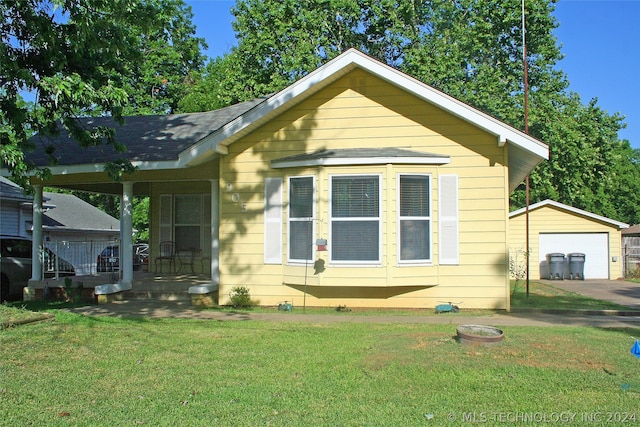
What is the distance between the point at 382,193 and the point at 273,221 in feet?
8.07

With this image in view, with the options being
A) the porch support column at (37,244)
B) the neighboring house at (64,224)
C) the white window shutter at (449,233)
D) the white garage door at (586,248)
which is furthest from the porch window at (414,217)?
the white garage door at (586,248)

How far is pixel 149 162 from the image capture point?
1198 centimetres

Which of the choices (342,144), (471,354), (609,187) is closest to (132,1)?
(342,144)

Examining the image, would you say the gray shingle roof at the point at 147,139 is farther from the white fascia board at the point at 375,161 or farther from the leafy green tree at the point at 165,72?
the leafy green tree at the point at 165,72

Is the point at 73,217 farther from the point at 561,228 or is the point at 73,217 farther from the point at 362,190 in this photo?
the point at 561,228

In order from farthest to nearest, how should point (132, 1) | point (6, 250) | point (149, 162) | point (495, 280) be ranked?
1. point (6, 250)
2. point (149, 162)
3. point (495, 280)
4. point (132, 1)

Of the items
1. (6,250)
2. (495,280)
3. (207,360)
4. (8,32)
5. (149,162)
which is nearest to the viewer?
(207,360)

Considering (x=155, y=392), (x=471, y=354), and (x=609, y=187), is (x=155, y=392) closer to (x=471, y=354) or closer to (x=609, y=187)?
(x=471, y=354)

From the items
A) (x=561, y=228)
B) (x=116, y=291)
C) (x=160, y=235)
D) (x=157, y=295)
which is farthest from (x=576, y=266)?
(x=116, y=291)

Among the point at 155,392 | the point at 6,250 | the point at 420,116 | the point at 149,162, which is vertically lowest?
the point at 155,392

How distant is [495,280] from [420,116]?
3631mm

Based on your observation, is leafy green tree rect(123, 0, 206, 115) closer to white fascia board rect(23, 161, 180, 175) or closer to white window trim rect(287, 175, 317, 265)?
white fascia board rect(23, 161, 180, 175)

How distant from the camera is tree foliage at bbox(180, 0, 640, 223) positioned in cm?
2945

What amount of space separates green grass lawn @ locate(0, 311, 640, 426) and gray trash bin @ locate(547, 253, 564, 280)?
49.4 feet
